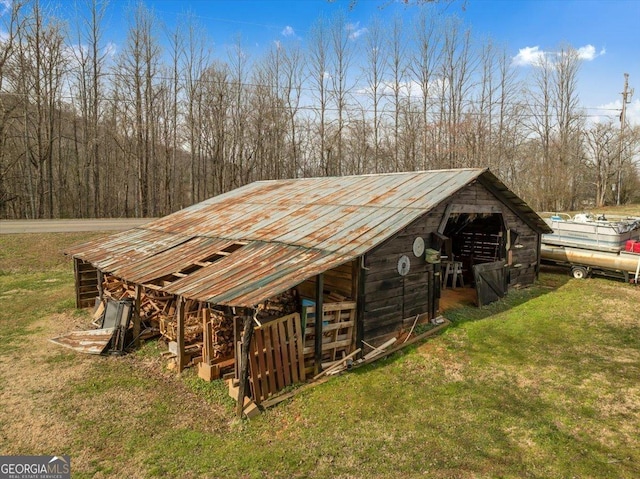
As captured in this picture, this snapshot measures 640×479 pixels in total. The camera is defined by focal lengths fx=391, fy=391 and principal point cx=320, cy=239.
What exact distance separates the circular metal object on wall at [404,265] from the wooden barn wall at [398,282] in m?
0.11

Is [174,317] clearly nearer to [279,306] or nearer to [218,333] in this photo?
[218,333]

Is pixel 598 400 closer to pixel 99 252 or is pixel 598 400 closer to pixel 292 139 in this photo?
pixel 99 252

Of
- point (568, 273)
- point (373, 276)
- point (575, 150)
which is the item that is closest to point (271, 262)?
point (373, 276)

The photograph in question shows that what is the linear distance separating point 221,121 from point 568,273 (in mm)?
29745

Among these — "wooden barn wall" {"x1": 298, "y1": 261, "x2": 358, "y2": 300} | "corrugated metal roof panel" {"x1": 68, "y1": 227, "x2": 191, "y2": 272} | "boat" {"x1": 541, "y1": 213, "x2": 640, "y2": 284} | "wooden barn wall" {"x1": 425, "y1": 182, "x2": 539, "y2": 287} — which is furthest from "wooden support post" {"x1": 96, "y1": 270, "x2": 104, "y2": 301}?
"boat" {"x1": 541, "y1": 213, "x2": 640, "y2": 284}

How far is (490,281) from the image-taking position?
522 inches

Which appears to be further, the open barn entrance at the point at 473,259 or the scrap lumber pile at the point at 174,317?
the open barn entrance at the point at 473,259

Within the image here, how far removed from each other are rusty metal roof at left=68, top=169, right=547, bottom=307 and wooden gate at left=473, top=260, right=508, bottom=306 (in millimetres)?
2505

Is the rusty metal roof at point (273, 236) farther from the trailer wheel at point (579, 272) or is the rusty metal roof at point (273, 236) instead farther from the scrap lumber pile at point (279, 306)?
the trailer wheel at point (579, 272)

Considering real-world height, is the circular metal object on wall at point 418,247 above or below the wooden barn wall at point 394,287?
above

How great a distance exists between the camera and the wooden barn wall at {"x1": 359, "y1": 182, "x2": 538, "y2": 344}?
375 inches

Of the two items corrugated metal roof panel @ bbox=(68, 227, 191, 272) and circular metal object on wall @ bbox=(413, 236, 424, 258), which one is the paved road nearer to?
corrugated metal roof panel @ bbox=(68, 227, 191, 272)

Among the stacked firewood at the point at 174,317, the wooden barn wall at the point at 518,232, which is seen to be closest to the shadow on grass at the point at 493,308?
the wooden barn wall at the point at 518,232

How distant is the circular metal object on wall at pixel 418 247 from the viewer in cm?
1062
